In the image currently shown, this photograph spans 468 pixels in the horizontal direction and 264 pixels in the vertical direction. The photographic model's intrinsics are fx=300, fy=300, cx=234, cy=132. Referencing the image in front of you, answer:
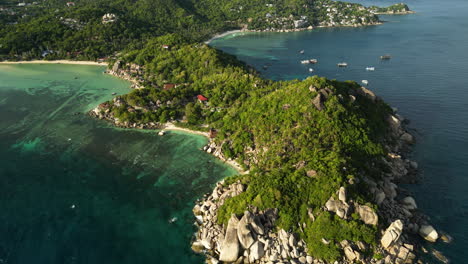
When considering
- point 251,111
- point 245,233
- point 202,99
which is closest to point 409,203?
point 245,233

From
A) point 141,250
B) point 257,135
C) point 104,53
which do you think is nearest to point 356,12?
point 104,53

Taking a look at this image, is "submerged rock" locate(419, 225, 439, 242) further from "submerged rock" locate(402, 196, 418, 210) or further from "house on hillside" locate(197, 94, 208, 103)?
"house on hillside" locate(197, 94, 208, 103)

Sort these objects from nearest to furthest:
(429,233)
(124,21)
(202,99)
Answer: (429,233) < (202,99) < (124,21)

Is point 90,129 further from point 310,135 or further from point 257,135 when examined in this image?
point 310,135

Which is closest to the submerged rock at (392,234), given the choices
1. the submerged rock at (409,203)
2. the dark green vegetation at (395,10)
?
the submerged rock at (409,203)

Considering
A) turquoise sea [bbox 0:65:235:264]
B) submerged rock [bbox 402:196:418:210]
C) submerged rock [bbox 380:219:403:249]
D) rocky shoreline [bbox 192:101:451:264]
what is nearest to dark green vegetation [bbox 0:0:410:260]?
rocky shoreline [bbox 192:101:451:264]

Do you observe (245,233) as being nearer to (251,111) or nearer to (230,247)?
(230,247)
